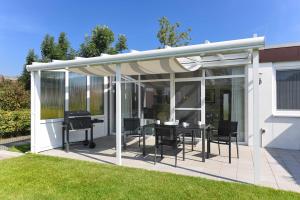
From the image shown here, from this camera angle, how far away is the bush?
12188mm

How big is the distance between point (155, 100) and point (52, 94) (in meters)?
5.24

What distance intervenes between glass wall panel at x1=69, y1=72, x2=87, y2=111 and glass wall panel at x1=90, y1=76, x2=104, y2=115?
549mm

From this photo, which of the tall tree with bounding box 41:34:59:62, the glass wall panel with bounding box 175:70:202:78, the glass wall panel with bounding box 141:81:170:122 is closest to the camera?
the glass wall panel with bounding box 175:70:202:78

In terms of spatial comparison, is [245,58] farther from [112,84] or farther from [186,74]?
[112,84]

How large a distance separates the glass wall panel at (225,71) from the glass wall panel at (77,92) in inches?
245

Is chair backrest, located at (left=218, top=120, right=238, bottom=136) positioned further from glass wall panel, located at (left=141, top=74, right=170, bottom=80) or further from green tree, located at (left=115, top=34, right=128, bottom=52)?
green tree, located at (left=115, top=34, right=128, bottom=52)

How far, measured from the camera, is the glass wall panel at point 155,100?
12.1 metres

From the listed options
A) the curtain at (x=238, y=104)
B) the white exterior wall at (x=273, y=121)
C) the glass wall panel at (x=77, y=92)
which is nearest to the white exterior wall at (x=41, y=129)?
the glass wall panel at (x=77, y=92)

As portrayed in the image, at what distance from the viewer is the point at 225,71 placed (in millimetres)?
10672

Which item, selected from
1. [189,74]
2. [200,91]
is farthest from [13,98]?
[200,91]

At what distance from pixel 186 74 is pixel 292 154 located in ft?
18.7

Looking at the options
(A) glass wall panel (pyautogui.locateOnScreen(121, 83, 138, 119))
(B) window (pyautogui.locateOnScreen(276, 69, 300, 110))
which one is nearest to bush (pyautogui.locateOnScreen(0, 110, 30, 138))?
(A) glass wall panel (pyautogui.locateOnScreen(121, 83, 138, 119))

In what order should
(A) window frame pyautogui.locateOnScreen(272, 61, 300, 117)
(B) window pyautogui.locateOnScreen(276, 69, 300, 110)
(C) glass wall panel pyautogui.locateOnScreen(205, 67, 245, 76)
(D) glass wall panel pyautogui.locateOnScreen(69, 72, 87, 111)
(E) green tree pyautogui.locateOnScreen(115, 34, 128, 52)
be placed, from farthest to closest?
(E) green tree pyautogui.locateOnScreen(115, 34, 128, 52) < (D) glass wall panel pyautogui.locateOnScreen(69, 72, 87, 111) < (C) glass wall panel pyautogui.locateOnScreen(205, 67, 245, 76) < (B) window pyautogui.locateOnScreen(276, 69, 300, 110) < (A) window frame pyautogui.locateOnScreen(272, 61, 300, 117)

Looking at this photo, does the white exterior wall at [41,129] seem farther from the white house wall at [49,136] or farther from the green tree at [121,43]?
the green tree at [121,43]
